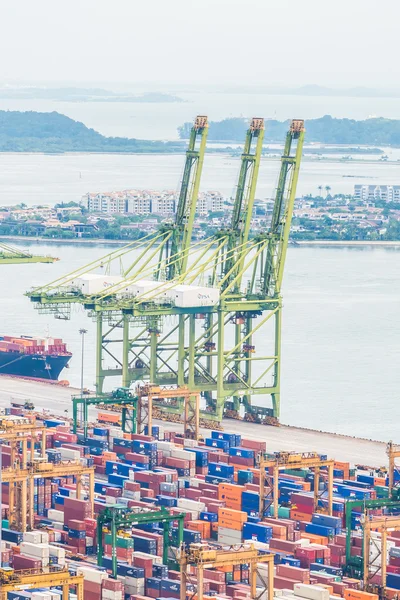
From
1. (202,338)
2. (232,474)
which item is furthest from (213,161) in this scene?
(232,474)

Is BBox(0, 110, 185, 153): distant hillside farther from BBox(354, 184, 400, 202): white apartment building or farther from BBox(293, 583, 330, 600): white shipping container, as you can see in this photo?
BBox(293, 583, 330, 600): white shipping container

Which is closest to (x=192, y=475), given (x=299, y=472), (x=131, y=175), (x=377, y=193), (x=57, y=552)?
(x=299, y=472)

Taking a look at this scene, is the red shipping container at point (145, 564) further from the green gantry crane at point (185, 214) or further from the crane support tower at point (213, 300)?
the green gantry crane at point (185, 214)

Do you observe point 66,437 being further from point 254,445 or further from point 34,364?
point 34,364

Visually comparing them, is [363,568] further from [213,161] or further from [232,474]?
[213,161]

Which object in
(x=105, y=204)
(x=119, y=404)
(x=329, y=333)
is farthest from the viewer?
(x=105, y=204)
